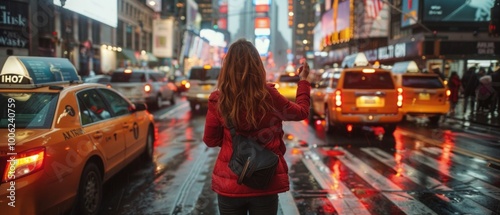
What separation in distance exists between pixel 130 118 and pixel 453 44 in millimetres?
33713

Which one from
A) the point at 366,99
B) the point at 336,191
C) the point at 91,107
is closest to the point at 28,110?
the point at 91,107

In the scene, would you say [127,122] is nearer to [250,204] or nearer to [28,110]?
[28,110]

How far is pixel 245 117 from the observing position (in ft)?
8.89

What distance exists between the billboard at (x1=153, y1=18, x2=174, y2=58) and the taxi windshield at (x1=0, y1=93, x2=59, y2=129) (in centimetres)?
6119

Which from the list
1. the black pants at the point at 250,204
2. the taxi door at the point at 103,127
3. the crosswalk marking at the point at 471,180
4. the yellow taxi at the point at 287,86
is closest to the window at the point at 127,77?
the yellow taxi at the point at 287,86

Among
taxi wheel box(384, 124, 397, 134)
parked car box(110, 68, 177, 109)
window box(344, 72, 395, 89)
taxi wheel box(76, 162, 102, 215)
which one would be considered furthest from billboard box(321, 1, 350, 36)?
taxi wheel box(76, 162, 102, 215)

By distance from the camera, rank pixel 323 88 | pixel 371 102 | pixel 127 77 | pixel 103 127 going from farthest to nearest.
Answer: pixel 127 77 < pixel 323 88 < pixel 371 102 < pixel 103 127

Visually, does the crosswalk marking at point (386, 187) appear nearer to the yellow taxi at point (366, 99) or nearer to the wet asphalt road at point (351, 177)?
the wet asphalt road at point (351, 177)

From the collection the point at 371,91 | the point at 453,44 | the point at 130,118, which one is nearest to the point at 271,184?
the point at 130,118

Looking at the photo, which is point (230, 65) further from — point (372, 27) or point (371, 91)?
point (372, 27)

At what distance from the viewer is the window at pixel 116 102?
21.6 feet

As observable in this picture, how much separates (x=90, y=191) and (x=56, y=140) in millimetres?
922

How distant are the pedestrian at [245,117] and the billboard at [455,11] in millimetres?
38101

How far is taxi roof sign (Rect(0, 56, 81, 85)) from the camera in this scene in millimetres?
5875
